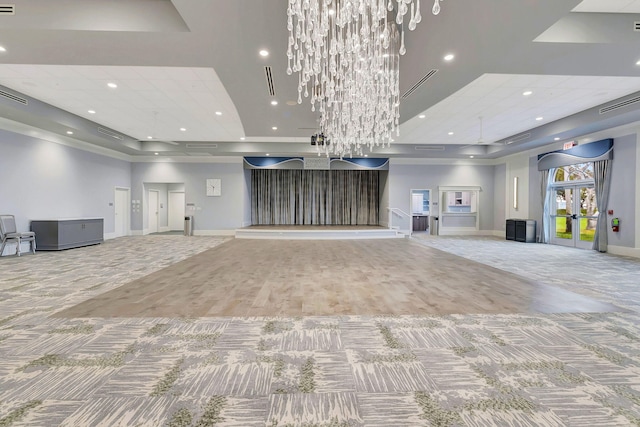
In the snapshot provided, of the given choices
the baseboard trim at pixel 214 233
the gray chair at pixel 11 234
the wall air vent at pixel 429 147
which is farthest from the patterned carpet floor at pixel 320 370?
the baseboard trim at pixel 214 233

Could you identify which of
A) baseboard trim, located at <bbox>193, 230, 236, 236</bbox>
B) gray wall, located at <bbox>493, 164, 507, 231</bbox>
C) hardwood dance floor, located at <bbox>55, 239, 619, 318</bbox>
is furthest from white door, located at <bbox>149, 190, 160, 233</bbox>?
gray wall, located at <bbox>493, 164, 507, 231</bbox>

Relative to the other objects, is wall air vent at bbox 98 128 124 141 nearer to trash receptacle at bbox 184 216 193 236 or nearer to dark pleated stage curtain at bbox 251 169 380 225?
trash receptacle at bbox 184 216 193 236

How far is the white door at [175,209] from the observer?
49.5 ft

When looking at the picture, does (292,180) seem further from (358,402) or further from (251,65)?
(358,402)

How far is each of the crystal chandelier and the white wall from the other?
25.3ft

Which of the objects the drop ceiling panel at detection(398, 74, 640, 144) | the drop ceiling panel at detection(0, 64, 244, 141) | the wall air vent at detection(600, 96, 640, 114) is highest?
the drop ceiling panel at detection(398, 74, 640, 144)

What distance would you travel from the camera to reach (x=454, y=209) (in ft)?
44.4

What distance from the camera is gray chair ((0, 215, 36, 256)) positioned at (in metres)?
7.13

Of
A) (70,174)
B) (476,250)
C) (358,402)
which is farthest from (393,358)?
(70,174)

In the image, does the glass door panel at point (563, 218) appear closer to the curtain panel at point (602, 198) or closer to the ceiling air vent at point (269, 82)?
the curtain panel at point (602, 198)

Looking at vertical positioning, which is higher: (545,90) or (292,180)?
(545,90)

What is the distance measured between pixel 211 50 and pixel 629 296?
6.46 meters

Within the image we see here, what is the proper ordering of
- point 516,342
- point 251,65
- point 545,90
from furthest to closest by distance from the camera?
point 545,90 < point 251,65 < point 516,342

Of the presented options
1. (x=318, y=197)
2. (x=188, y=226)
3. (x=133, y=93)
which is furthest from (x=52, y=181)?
(x=318, y=197)
